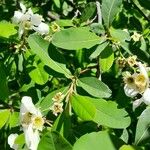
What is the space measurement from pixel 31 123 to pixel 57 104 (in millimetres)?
97

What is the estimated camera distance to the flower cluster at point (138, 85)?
1.34 metres

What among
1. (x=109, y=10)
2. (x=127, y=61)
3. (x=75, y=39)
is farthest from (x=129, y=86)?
(x=109, y=10)

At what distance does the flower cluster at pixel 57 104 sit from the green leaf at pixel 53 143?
18 centimetres

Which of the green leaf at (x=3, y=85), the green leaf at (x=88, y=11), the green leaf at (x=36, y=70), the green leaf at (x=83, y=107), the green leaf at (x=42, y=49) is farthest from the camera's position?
the green leaf at (x=88, y=11)

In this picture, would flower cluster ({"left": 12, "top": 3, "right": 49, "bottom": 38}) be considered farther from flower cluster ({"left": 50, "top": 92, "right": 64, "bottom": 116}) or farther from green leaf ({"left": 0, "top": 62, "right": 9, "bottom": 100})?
flower cluster ({"left": 50, "top": 92, "right": 64, "bottom": 116})

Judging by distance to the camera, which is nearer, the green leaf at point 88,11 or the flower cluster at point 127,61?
the flower cluster at point 127,61

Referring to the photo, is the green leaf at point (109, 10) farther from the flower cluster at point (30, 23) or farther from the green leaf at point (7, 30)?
the green leaf at point (7, 30)

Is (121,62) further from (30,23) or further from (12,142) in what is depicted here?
(12,142)

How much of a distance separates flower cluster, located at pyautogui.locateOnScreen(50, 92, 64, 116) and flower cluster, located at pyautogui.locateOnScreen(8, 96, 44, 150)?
44mm

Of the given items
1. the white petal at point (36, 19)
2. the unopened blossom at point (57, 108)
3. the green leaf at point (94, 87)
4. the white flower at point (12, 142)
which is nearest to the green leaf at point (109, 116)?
the green leaf at point (94, 87)

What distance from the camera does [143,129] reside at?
1.31 m

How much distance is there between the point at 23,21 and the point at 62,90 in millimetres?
330

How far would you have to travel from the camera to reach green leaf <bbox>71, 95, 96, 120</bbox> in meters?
1.29

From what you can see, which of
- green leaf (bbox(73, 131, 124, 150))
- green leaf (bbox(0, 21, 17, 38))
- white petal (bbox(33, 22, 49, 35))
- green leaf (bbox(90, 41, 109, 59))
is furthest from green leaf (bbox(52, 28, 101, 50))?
green leaf (bbox(73, 131, 124, 150))
